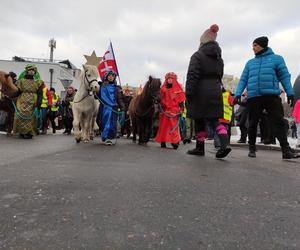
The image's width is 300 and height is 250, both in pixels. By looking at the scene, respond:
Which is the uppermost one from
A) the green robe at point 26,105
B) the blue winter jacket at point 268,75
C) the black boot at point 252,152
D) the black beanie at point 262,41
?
the black beanie at point 262,41

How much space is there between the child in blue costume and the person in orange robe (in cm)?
110

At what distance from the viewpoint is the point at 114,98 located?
Result: 32.8 feet

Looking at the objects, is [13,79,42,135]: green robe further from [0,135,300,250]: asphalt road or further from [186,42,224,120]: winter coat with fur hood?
[0,135,300,250]: asphalt road

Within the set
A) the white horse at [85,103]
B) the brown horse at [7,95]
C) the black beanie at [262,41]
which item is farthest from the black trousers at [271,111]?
the brown horse at [7,95]

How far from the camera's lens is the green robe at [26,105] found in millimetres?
11227

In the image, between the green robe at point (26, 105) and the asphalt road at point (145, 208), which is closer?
the asphalt road at point (145, 208)

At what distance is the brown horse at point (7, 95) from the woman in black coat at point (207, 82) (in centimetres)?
647

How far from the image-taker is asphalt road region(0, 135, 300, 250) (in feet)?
7.82

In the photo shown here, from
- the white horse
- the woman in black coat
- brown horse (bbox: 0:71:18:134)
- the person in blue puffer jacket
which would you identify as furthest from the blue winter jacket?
brown horse (bbox: 0:71:18:134)

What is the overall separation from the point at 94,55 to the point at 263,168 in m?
8.92

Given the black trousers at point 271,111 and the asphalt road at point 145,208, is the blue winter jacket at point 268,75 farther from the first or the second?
the asphalt road at point 145,208

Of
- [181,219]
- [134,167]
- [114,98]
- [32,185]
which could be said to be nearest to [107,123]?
[114,98]

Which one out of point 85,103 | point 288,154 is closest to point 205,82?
point 288,154

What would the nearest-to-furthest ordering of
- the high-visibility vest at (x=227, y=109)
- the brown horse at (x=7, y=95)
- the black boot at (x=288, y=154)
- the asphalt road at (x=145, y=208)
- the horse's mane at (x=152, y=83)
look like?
the asphalt road at (x=145, y=208)
the black boot at (x=288, y=154)
the horse's mane at (x=152, y=83)
the brown horse at (x=7, y=95)
the high-visibility vest at (x=227, y=109)
